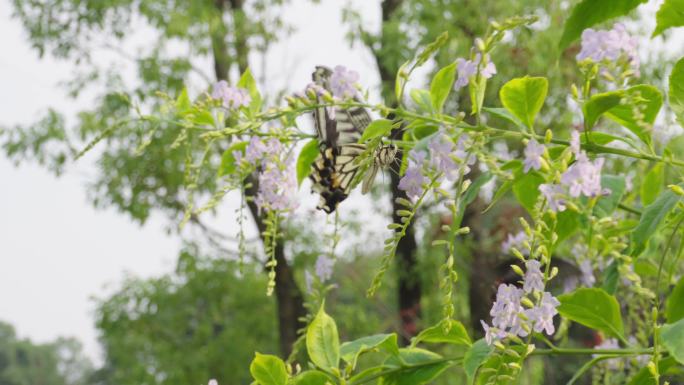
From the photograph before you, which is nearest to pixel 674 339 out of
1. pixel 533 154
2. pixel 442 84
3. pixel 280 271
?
pixel 533 154

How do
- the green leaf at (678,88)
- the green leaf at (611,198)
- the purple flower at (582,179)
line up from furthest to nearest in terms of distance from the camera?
the green leaf at (611,198)
the green leaf at (678,88)
the purple flower at (582,179)

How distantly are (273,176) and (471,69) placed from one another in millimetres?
377

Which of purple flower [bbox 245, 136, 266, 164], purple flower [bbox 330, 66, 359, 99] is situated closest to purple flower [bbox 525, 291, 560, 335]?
purple flower [bbox 330, 66, 359, 99]

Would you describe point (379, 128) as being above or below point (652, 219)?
above

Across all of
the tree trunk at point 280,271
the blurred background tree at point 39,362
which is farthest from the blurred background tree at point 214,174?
the blurred background tree at point 39,362

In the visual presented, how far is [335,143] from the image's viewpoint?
3.54 ft

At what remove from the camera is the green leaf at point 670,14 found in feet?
3.37

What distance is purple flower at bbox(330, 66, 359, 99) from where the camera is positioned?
106 cm

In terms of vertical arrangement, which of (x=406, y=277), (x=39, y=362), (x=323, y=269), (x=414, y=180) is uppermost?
(x=414, y=180)

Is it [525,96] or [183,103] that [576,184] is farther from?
[183,103]

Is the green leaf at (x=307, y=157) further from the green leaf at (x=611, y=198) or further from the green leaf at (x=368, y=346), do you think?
the green leaf at (x=611, y=198)

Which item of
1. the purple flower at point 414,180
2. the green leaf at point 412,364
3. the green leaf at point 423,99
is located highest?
the green leaf at point 423,99

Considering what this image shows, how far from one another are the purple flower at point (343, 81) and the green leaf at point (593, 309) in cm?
34

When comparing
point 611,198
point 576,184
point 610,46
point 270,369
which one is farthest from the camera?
point 611,198
